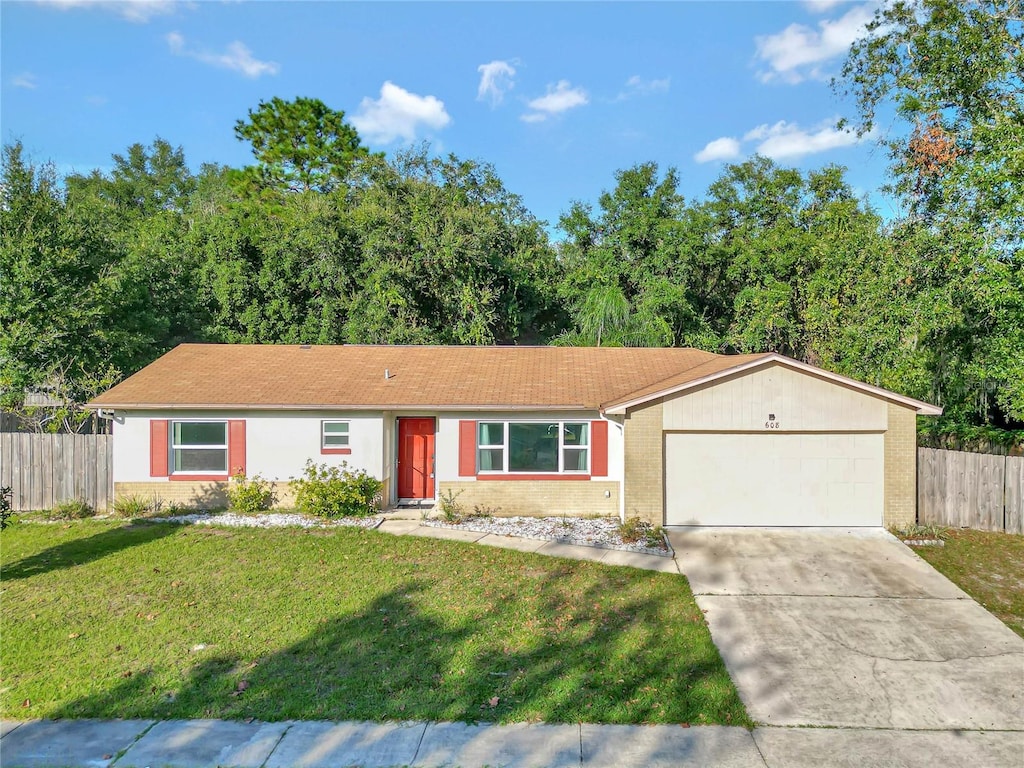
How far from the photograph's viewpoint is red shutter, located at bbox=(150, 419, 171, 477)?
13109 mm

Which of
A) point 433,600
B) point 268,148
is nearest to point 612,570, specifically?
point 433,600

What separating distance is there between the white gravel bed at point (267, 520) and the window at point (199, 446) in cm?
111

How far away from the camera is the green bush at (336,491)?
12.5 meters

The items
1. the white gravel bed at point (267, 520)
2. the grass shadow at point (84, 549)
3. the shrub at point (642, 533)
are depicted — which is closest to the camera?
the grass shadow at point (84, 549)

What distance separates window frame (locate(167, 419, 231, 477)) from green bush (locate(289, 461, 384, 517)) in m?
1.68

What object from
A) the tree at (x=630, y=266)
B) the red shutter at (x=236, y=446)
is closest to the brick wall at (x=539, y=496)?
the red shutter at (x=236, y=446)

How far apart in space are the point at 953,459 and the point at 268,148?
38086 millimetres

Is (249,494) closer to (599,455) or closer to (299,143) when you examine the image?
(599,455)

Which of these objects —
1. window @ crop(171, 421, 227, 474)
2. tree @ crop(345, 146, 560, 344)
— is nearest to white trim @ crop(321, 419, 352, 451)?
window @ crop(171, 421, 227, 474)

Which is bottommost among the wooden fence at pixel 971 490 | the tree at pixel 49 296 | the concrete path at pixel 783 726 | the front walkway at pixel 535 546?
the concrete path at pixel 783 726

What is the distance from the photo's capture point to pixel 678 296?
23.4 meters

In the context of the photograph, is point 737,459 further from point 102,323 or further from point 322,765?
point 102,323

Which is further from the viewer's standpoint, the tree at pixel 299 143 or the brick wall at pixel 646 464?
the tree at pixel 299 143

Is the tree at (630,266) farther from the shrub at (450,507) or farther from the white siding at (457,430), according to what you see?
the shrub at (450,507)
